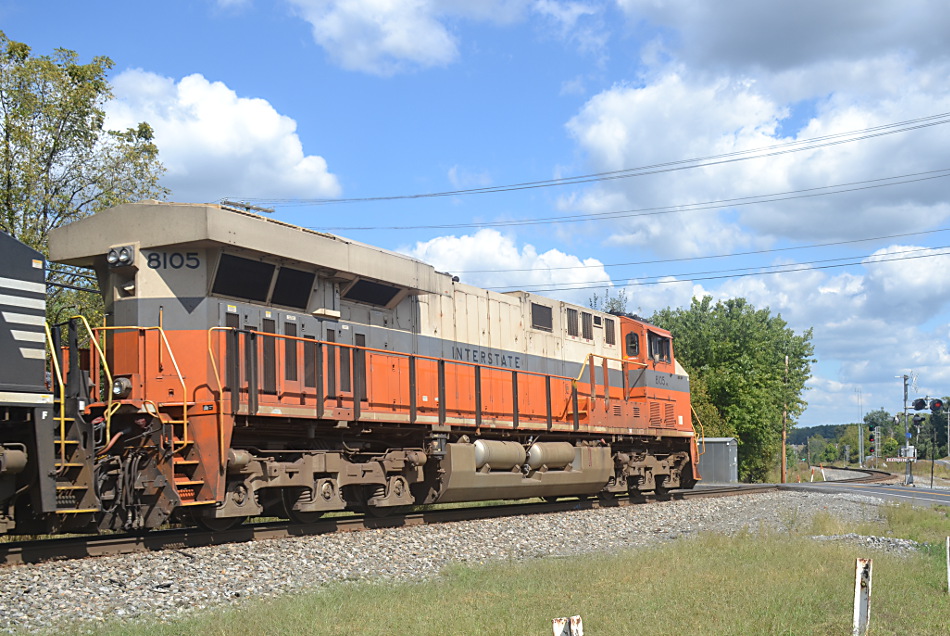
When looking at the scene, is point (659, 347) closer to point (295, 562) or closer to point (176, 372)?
point (176, 372)

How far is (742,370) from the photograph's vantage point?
5234cm

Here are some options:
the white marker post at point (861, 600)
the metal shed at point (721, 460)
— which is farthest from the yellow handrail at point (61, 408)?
the metal shed at point (721, 460)

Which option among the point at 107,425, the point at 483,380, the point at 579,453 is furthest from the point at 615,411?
the point at 107,425

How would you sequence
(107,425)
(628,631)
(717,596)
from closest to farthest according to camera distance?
(628,631), (717,596), (107,425)

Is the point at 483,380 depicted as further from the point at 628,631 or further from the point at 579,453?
the point at 628,631

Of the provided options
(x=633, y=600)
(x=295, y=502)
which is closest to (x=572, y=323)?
(x=295, y=502)

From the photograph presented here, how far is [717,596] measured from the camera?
25.0ft

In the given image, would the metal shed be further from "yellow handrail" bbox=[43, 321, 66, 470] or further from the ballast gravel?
"yellow handrail" bbox=[43, 321, 66, 470]

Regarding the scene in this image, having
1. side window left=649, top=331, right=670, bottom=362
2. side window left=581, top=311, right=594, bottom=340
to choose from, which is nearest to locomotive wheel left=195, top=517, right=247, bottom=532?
side window left=581, top=311, right=594, bottom=340

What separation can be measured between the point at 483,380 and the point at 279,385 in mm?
4956

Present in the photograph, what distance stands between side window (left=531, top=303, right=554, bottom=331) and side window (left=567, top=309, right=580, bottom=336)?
0.58 meters

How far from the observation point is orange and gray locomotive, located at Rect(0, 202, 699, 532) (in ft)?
33.7

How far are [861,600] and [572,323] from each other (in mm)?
12705

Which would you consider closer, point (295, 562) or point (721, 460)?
point (295, 562)
